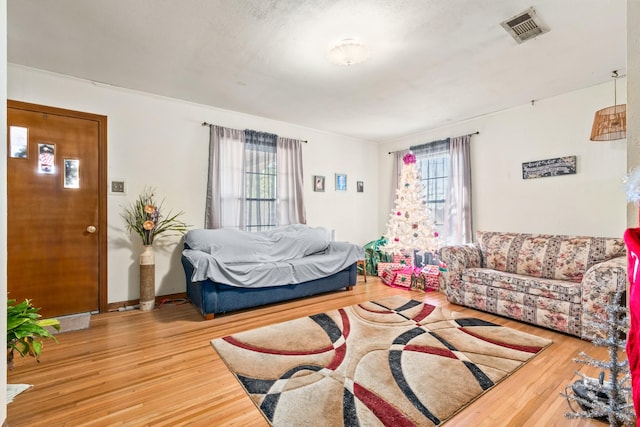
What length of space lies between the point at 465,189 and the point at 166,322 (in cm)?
439

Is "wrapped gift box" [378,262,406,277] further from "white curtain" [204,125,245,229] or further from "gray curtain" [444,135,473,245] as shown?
"white curtain" [204,125,245,229]

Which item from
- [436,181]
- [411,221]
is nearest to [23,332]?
[411,221]

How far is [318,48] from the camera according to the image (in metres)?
2.55

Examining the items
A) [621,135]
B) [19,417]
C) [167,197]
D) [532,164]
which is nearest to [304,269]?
[167,197]

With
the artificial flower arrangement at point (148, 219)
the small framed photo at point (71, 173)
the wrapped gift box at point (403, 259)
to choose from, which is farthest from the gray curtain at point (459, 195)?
the small framed photo at point (71, 173)

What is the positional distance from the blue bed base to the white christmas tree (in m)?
1.31

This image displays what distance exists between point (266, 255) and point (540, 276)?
3223mm

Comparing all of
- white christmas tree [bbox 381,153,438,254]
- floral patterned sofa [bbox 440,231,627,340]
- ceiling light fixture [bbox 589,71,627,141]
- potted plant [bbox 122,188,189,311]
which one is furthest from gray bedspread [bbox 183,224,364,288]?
ceiling light fixture [bbox 589,71,627,141]

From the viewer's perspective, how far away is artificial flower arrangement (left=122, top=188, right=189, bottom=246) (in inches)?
132

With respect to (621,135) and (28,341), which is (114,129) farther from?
(621,135)

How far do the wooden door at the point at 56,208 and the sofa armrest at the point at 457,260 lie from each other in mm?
4038

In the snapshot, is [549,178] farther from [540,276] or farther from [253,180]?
[253,180]

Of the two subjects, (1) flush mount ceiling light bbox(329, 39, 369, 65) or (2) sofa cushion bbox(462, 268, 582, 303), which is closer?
(1) flush mount ceiling light bbox(329, 39, 369, 65)

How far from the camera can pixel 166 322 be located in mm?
2963
